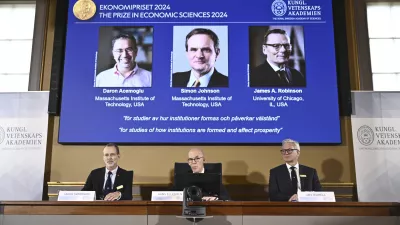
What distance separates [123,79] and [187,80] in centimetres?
71

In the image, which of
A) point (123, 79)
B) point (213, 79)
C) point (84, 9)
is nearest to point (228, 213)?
point (213, 79)

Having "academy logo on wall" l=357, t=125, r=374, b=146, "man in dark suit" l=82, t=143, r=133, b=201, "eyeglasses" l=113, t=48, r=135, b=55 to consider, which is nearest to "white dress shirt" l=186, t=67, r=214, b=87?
"eyeglasses" l=113, t=48, r=135, b=55

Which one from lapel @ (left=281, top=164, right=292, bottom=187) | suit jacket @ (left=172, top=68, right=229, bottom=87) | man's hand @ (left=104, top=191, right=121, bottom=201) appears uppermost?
suit jacket @ (left=172, top=68, right=229, bottom=87)

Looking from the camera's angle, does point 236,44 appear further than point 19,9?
No

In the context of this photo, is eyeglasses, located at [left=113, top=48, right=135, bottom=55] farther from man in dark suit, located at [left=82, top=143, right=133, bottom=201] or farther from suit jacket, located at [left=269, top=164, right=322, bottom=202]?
suit jacket, located at [left=269, top=164, right=322, bottom=202]

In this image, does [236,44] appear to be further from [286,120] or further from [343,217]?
[343,217]

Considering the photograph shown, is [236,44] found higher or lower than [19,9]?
lower

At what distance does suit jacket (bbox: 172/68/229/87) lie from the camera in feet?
16.8

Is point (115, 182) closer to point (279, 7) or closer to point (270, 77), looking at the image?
point (270, 77)

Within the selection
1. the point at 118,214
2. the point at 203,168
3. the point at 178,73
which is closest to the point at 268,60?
the point at 178,73

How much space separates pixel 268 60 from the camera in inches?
205

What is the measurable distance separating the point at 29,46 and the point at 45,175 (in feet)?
5.29

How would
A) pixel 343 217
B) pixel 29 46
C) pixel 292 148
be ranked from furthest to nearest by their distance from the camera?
pixel 29 46 → pixel 292 148 → pixel 343 217

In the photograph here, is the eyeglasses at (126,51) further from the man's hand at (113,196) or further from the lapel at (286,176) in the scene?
the lapel at (286,176)
